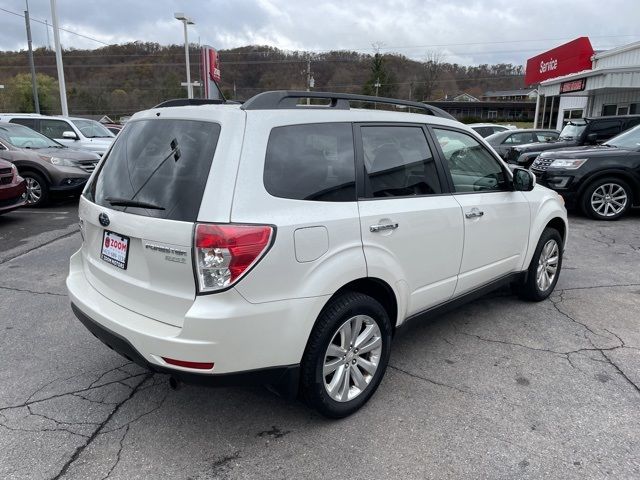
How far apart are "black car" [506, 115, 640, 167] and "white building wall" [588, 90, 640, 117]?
1018 cm

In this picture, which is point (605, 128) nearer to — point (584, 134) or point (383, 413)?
point (584, 134)

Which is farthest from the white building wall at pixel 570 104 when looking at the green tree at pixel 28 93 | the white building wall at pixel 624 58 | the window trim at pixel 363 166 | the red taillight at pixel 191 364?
the green tree at pixel 28 93

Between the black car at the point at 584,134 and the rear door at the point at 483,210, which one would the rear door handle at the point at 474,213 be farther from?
the black car at the point at 584,134

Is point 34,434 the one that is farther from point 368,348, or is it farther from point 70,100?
point 70,100

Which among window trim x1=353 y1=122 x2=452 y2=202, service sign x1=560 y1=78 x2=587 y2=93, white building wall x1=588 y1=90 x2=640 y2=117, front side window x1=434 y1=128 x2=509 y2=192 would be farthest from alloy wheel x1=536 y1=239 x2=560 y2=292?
white building wall x1=588 y1=90 x2=640 y2=117

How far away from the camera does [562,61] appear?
25.8m

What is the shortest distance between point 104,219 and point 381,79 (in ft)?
235

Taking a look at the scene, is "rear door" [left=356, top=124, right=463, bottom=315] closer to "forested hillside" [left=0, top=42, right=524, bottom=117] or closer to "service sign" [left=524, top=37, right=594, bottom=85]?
"service sign" [left=524, top=37, right=594, bottom=85]

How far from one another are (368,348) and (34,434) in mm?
1922

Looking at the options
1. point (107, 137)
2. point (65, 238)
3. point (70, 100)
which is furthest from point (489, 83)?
point (65, 238)

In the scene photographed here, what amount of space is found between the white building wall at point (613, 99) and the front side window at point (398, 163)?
2227 cm

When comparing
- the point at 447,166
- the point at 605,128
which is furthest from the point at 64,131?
the point at 605,128

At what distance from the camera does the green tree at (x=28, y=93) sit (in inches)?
2549

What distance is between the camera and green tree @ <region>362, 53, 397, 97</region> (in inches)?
2621
